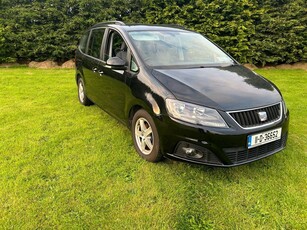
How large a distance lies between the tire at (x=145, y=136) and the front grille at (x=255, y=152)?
77 centimetres

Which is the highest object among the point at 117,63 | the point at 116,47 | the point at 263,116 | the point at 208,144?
the point at 116,47

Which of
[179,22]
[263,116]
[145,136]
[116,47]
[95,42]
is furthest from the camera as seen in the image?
[179,22]

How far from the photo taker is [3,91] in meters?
6.11

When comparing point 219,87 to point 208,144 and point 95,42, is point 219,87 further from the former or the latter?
point 95,42

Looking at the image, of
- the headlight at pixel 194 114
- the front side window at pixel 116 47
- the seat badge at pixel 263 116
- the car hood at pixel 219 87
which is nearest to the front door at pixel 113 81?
the front side window at pixel 116 47

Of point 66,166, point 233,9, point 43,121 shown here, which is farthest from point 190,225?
point 233,9

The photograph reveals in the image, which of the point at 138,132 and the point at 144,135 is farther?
the point at 138,132

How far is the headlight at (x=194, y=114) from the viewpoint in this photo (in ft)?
8.02

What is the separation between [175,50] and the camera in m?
3.50

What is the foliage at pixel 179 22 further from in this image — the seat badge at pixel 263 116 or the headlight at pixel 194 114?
the headlight at pixel 194 114

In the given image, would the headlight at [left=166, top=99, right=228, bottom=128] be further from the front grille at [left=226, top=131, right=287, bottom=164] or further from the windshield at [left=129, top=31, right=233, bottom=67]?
the windshield at [left=129, top=31, right=233, bottom=67]

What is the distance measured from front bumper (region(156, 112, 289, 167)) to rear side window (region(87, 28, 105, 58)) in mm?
2086

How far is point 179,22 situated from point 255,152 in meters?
7.23

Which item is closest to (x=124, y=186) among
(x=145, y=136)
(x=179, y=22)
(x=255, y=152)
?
(x=145, y=136)
